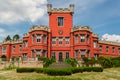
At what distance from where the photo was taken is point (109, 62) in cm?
4106

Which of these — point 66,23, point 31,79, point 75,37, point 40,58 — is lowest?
point 31,79

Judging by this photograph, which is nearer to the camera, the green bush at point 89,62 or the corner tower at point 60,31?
the green bush at point 89,62

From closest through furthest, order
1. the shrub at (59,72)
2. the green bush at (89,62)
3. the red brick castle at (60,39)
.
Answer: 1. the shrub at (59,72)
2. the green bush at (89,62)
3. the red brick castle at (60,39)

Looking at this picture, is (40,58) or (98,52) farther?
(98,52)

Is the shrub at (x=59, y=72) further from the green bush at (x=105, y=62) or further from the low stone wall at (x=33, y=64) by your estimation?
the green bush at (x=105, y=62)

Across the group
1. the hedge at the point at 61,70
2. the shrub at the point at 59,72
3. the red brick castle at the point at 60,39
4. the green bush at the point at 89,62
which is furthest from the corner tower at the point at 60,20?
the shrub at the point at 59,72

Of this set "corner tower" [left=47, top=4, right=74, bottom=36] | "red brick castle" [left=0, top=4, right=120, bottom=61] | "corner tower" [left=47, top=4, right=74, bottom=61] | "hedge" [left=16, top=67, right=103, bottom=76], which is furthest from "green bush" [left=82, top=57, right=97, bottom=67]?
"corner tower" [left=47, top=4, right=74, bottom=36]

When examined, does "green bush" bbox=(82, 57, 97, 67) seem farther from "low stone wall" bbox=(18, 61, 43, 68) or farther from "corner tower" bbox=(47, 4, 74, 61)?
"corner tower" bbox=(47, 4, 74, 61)

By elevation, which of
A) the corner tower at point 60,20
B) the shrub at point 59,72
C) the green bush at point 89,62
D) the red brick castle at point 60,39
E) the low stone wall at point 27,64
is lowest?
the shrub at point 59,72

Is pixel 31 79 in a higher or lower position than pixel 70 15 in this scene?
lower

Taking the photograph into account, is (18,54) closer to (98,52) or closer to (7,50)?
(7,50)

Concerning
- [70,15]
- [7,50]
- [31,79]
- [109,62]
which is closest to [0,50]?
[7,50]

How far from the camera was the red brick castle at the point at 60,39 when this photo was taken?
47.3 meters

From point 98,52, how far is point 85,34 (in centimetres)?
862
